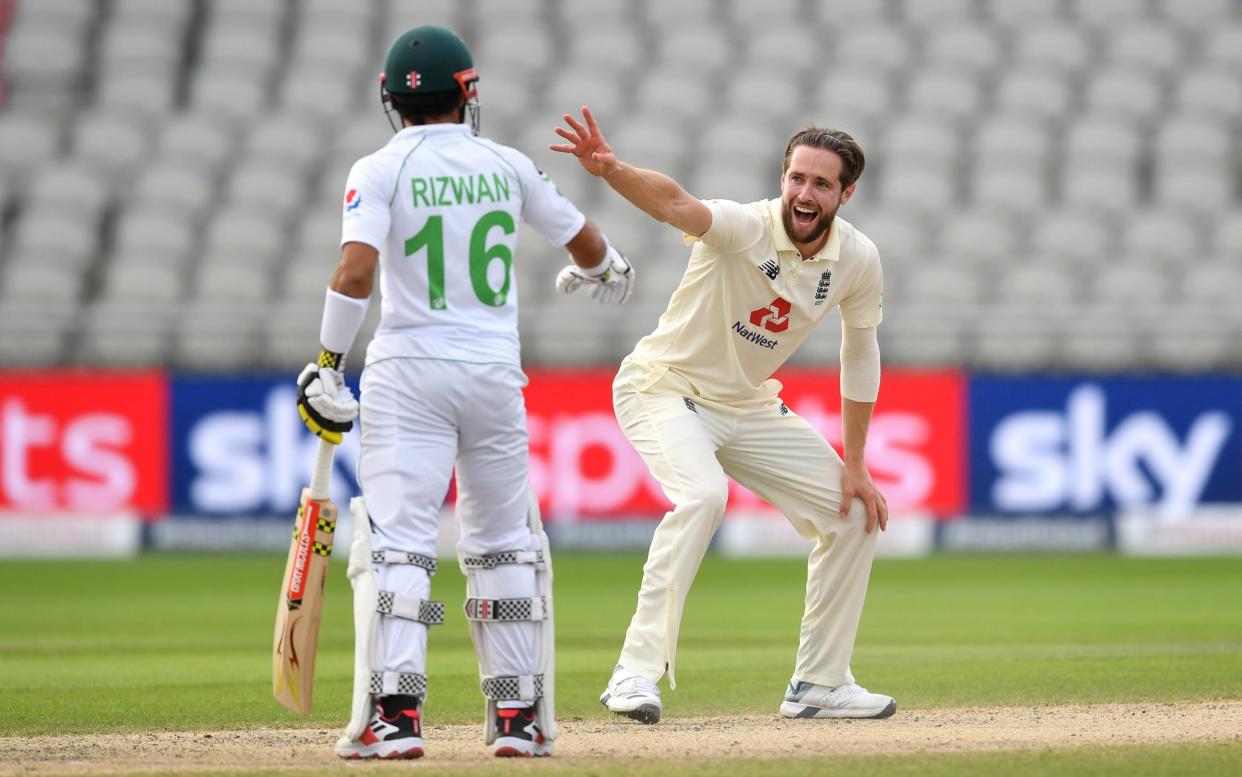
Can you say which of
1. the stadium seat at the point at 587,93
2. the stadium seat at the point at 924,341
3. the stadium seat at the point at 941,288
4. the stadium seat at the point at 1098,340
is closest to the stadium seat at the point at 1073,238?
the stadium seat at the point at 941,288

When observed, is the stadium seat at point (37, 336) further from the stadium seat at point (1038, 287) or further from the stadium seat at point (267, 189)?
the stadium seat at point (1038, 287)

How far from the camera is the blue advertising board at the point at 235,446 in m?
14.8

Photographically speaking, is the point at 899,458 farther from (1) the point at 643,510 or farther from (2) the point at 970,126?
(2) the point at 970,126

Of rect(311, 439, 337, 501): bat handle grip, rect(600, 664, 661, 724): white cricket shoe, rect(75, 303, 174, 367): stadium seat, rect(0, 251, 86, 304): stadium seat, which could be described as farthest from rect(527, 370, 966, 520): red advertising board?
rect(311, 439, 337, 501): bat handle grip

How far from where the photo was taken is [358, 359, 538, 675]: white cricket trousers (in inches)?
203

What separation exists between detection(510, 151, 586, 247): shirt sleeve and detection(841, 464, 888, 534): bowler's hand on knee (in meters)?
1.66

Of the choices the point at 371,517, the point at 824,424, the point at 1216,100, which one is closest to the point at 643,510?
the point at 824,424

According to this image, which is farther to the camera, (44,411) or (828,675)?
(44,411)

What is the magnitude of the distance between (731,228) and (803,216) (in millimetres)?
279

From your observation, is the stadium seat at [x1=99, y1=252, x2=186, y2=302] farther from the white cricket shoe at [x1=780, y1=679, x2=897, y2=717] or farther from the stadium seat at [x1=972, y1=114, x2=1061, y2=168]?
the white cricket shoe at [x1=780, y1=679, x2=897, y2=717]

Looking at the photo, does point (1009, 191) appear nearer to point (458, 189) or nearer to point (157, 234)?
point (157, 234)

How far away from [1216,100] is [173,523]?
1129 cm

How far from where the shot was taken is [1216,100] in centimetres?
1883

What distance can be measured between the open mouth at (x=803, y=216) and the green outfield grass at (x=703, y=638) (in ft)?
5.81
